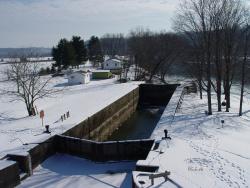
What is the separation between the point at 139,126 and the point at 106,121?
4.21m

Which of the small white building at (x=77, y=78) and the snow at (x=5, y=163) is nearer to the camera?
the snow at (x=5, y=163)

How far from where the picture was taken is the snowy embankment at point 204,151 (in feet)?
40.0

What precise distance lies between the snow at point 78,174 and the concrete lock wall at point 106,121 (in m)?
3.07

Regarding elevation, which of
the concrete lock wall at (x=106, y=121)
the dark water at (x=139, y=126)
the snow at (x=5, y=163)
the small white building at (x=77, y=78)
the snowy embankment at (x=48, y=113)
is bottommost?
the dark water at (x=139, y=126)

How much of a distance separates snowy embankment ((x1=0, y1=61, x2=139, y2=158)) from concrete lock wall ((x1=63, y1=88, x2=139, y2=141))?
0.39 m

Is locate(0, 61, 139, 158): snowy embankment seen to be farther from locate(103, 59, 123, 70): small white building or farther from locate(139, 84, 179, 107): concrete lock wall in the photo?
locate(103, 59, 123, 70): small white building

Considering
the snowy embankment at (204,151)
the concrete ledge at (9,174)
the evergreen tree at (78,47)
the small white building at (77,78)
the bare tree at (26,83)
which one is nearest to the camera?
the snowy embankment at (204,151)

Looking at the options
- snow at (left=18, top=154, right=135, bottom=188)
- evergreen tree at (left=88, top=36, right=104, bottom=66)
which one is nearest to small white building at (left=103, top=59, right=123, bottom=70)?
evergreen tree at (left=88, top=36, right=104, bottom=66)

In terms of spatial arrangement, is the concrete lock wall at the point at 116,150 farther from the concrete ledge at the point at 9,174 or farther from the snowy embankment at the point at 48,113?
the concrete ledge at the point at 9,174

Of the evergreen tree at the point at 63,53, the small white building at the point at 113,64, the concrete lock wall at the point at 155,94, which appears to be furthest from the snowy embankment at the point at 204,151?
the small white building at the point at 113,64

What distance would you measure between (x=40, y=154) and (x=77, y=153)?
200 centimetres

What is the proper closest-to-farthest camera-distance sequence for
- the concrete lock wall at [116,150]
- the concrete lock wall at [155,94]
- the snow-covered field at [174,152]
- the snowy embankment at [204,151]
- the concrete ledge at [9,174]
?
the snowy embankment at [204,151]
the concrete ledge at [9,174]
the snow-covered field at [174,152]
the concrete lock wall at [116,150]
the concrete lock wall at [155,94]

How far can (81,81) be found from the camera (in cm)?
4438

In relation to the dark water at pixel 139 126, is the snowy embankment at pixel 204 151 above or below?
above
